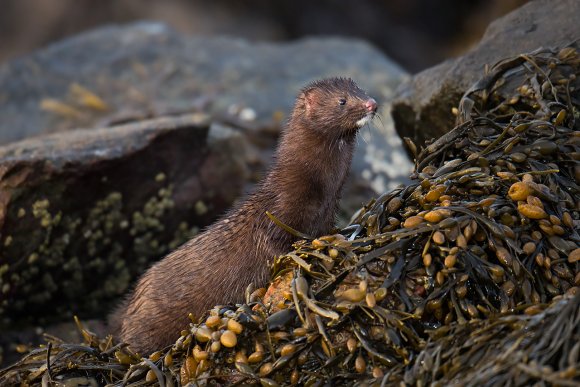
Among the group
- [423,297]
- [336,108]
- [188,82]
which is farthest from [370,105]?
[188,82]

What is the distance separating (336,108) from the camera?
580cm

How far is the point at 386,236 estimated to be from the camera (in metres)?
4.46

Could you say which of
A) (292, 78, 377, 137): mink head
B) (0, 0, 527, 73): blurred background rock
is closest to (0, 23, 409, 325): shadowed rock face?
(292, 78, 377, 137): mink head

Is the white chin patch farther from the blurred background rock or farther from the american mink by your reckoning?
the blurred background rock

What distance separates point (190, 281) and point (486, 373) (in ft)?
8.49

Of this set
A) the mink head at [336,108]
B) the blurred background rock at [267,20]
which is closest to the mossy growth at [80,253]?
the mink head at [336,108]

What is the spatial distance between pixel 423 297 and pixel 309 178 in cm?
164

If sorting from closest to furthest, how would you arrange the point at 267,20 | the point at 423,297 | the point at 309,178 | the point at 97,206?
the point at 423,297 < the point at 309,178 < the point at 97,206 < the point at 267,20

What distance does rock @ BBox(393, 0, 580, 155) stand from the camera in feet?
19.7

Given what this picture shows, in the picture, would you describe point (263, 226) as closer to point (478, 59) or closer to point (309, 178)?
point (309, 178)

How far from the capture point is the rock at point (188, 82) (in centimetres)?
947

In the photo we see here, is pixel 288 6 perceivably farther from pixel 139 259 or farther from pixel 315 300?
pixel 315 300

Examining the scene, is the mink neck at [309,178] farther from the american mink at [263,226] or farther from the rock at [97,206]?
the rock at [97,206]

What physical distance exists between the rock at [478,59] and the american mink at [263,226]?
2.16 feet
